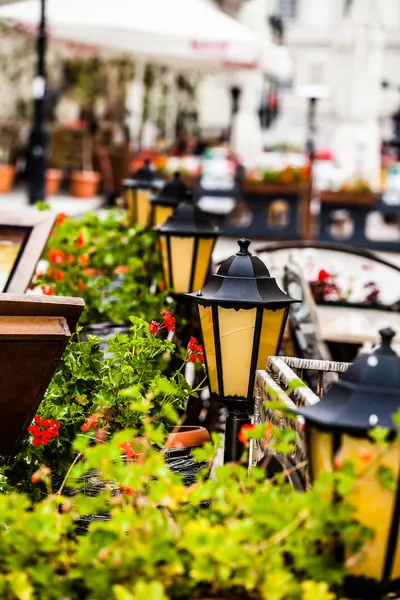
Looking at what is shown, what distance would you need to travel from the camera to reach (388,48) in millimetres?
58031

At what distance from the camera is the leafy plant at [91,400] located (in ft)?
10.4

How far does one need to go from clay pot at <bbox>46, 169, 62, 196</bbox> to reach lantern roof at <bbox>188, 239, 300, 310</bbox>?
17992 mm

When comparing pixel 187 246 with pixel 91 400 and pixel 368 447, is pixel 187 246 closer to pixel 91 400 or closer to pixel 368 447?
pixel 91 400

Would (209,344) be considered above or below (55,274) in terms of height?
above

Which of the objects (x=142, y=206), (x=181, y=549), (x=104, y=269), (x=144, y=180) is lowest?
(x=104, y=269)

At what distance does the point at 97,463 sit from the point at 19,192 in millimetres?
20292

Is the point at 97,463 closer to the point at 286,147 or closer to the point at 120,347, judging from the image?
the point at 120,347

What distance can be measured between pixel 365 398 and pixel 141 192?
19.6 feet

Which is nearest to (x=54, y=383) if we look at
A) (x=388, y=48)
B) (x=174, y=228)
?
(x=174, y=228)

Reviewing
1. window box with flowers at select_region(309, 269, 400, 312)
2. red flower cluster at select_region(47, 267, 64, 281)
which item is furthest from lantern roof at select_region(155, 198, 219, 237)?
window box with flowers at select_region(309, 269, 400, 312)

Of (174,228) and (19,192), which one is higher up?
(174,228)

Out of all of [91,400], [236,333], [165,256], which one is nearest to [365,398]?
[236,333]

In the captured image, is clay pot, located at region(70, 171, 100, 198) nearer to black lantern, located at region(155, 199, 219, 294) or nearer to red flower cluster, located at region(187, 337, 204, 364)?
black lantern, located at region(155, 199, 219, 294)

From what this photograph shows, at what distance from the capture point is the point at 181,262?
191 inches
